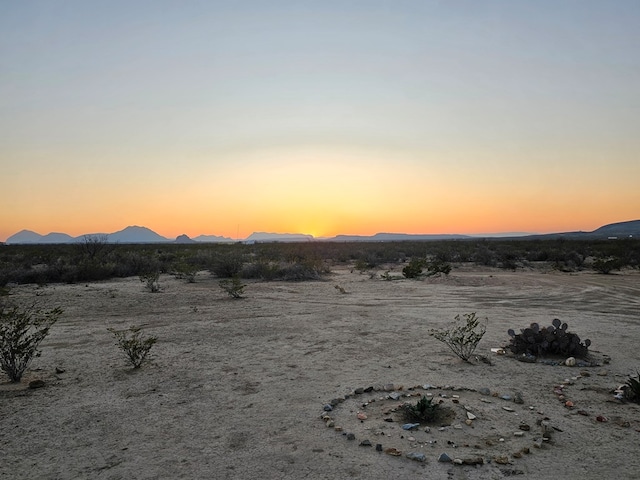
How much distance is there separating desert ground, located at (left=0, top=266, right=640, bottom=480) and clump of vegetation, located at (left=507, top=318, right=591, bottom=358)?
310 millimetres

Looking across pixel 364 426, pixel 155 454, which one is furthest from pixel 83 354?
pixel 364 426

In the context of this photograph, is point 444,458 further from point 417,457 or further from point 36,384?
point 36,384

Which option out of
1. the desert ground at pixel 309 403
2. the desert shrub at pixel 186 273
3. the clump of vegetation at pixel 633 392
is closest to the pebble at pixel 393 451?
the desert ground at pixel 309 403

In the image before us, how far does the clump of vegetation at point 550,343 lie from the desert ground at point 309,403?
310 mm

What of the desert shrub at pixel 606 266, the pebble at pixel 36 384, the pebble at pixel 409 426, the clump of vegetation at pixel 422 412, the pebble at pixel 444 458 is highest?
the desert shrub at pixel 606 266

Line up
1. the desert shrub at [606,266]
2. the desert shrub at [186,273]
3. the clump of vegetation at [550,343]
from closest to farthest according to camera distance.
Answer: the clump of vegetation at [550,343], the desert shrub at [186,273], the desert shrub at [606,266]

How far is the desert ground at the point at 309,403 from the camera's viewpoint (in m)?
4.23

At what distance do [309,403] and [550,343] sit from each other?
457 cm

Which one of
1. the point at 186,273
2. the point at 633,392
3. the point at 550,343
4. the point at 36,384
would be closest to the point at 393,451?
the point at 633,392

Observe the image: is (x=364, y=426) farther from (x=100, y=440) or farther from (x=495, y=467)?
(x=100, y=440)

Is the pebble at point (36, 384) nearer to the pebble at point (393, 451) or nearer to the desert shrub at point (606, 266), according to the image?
the pebble at point (393, 451)

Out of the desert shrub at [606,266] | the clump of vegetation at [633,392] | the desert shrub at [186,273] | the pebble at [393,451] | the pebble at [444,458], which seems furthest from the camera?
the desert shrub at [606,266]

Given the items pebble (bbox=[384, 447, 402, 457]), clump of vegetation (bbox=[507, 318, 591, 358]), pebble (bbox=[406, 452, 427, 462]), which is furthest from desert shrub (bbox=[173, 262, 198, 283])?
pebble (bbox=[406, 452, 427, 462])

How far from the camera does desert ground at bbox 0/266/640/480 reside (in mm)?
4230
